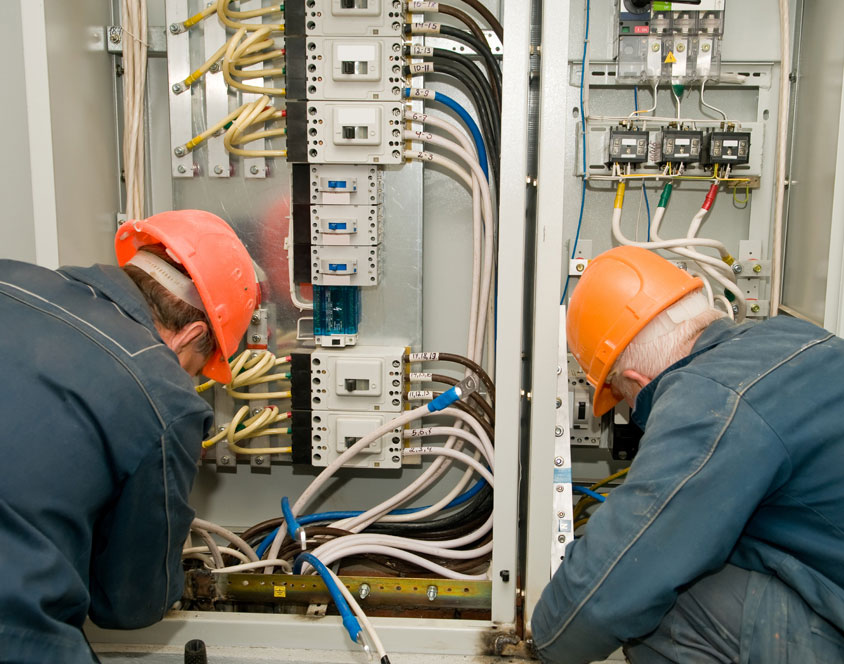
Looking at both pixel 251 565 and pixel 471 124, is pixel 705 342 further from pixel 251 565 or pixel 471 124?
pixel 251 565

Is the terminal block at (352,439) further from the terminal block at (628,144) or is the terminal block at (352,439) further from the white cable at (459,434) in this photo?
the terminal block at (628,144)

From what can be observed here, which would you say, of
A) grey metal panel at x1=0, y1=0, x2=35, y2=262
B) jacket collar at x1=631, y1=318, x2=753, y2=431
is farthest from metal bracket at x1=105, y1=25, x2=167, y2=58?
jacket collar at x1=631, y1=318, x2=753, y2=431

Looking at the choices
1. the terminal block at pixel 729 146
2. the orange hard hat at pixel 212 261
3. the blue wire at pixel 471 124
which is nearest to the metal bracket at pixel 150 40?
the blue wire at pixel 471 124

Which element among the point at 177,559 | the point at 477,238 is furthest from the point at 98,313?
the point at 477,238

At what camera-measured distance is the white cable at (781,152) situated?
6.57 feet

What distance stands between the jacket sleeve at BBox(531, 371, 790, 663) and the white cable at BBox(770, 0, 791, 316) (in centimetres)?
120

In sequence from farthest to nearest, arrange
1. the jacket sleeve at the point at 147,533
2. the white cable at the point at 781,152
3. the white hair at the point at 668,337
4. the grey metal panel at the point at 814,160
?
1. the white cable at the point at 781,152
2. the grey metal panel at the point at 814,160
3. the white hair at the point at 668,337
4. the jacket sleeve at the point at 147,533

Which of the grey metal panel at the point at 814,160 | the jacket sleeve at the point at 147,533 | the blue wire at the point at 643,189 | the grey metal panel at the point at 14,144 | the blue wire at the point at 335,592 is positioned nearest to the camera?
the jacket sleeve at the point at 147,533

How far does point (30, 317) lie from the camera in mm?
1011

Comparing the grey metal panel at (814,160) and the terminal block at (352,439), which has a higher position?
the grey metal panel at (814,160)

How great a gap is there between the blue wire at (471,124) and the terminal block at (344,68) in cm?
17

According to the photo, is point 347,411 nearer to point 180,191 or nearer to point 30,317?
point 180,191

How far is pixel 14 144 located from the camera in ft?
5.66

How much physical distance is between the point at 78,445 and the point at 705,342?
98 centimetres
